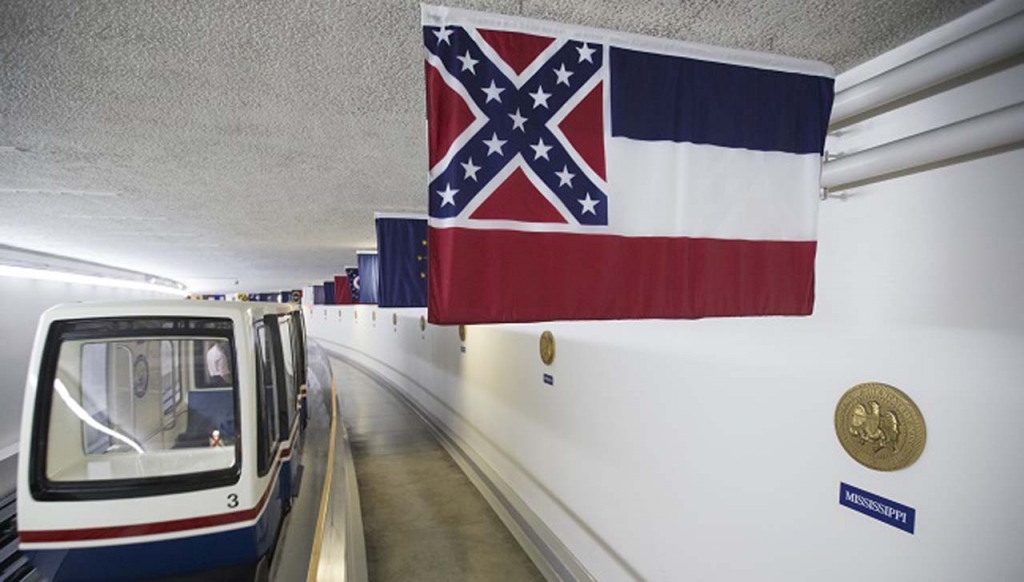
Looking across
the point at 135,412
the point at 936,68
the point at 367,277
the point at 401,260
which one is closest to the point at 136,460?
the point at 135,412

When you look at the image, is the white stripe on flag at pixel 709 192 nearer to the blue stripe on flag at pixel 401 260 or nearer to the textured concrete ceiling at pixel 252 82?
the textured concrete ceiling at pixel 252 82

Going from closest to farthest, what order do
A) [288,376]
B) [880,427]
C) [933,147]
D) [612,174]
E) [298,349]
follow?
[933,147]
[612,174]
[880,427]
[288,376]
[298,349]

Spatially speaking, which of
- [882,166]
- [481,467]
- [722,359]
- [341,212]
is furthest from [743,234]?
[481,467]

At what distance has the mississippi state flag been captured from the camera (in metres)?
1.74

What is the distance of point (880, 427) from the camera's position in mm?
2152

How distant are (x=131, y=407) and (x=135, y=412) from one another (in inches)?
2.2

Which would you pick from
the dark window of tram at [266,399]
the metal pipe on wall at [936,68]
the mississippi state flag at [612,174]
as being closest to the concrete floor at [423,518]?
the dark window of tram at [266,399]

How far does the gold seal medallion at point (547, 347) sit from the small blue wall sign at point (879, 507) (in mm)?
3312

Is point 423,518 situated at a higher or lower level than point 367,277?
lower

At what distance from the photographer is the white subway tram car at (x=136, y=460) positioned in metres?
3.31

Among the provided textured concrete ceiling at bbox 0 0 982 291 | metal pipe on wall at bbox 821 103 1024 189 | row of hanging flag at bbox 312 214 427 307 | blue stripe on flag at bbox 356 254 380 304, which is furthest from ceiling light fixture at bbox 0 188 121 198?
metal pipe on wall at bbox 821 103 1024 189

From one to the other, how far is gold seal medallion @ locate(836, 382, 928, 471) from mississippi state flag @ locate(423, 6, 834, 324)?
1.56 ft

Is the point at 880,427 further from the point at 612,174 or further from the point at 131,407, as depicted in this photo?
the point at 131,407

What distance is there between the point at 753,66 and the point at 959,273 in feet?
3.83
